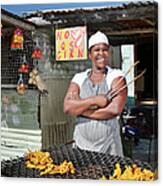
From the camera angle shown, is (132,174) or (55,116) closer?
(132,174)

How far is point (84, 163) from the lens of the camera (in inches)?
132

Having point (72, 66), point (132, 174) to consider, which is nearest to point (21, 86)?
point (72, 66)

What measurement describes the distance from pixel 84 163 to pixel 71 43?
2.72ft

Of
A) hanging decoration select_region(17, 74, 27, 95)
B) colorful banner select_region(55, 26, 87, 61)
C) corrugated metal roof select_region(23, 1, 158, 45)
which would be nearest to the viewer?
corrugated metal roof select_region(23, 1, 158, 45)

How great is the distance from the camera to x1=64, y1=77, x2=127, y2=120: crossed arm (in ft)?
10.8

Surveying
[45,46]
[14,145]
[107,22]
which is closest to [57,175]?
[14,145]

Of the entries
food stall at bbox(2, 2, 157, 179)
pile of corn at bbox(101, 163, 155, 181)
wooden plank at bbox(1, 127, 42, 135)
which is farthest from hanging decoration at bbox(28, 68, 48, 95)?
pile of corn at bbox(101, 163, 155, 181)

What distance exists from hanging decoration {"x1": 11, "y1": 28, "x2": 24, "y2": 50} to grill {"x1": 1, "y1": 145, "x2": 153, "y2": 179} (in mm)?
751

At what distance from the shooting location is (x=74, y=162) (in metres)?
3.37

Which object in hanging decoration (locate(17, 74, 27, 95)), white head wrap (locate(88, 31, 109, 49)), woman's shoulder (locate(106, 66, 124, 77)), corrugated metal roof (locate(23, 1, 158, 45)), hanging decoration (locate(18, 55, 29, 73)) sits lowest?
hanging decoration (locate(17, 74, 27, 95))

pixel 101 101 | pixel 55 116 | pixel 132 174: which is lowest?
pixel 132 174

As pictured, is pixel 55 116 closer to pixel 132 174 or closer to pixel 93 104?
pixel 93 104

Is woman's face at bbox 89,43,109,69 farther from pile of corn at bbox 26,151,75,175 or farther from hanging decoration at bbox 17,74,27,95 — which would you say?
pile of corn at bbox 26,151,75,175

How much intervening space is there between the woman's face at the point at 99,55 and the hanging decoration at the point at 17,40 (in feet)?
1.66
